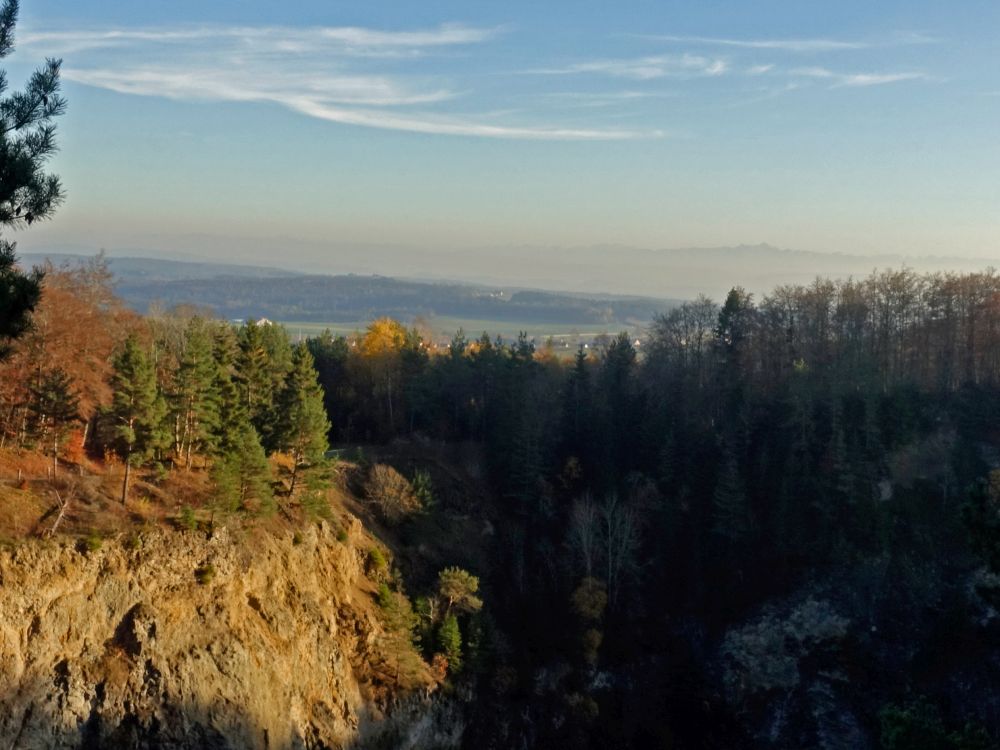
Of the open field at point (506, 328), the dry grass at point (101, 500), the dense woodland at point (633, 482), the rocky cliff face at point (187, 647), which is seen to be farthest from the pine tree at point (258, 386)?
the open field at point (506, 328)

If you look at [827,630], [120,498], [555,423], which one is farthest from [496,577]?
[120,498]

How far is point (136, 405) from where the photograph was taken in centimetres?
2528

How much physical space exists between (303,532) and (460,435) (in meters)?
17.9

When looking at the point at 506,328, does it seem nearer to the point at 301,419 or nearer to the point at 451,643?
the point at 301,419

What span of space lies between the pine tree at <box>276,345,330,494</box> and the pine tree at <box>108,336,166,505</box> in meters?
5.01

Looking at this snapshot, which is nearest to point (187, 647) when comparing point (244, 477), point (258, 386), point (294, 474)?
point (244, 477)

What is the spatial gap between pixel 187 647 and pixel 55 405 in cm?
790

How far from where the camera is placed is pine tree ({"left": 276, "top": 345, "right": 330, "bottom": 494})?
29156mm

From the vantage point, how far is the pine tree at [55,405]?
24.0m

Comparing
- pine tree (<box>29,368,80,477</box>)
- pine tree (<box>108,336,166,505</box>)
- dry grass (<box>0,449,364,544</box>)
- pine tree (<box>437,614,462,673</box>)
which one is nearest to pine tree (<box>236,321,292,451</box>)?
dry grass (<box>0,449,364,544</box>)

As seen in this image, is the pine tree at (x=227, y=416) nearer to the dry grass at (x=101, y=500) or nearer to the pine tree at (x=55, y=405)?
the dry grass at (x=101, y=500)

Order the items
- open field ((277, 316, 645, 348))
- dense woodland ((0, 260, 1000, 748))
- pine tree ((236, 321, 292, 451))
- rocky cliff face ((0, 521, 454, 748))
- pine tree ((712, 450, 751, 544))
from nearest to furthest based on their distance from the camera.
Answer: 1. rocky cliff face ((0, 521, 454, 748))
2. dense woodland ((0, 260, 1000, 748))
3. pine tree ((236, 321, 292, 451))
4. pine tree ((712, 450, 751, 544))
5. open field ((277, 316, 645, 348))

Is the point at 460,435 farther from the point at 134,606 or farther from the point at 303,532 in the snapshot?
the point at 134,606

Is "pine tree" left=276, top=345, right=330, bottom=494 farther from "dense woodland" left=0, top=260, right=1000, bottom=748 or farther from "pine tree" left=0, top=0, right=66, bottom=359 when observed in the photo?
"pine tree" left=0, top=0, right=66, bottom=359
